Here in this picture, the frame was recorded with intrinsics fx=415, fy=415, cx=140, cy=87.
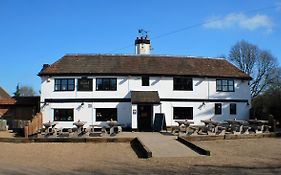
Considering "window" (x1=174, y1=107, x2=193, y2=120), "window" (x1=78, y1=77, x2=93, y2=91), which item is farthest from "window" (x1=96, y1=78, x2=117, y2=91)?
"window" (x1=174, y1=107, x2=193, y2=120)

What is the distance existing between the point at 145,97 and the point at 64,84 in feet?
22.4

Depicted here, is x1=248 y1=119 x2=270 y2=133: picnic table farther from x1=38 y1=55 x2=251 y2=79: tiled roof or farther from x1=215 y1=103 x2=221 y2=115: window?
x1=38 y1=55 x2=251 y2=79: tiled roof

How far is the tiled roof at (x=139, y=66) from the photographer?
34.4 meters

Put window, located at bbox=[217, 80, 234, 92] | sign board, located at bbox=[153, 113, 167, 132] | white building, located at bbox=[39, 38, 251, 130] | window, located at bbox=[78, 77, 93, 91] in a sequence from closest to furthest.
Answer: sign board, located at bbox=[153, 113, 167, 132] < white building, located at bbox=[39, 38, 251, 130] < window, located at bbox=[78, 77, 93, 91] < window, located at bbox=[217, 80, 234, 92]

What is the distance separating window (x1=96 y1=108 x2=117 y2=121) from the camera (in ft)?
111

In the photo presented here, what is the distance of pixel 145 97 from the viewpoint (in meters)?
33.2

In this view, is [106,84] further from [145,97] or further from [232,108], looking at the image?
[232,108]

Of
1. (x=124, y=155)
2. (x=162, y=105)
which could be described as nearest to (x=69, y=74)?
(x=162, y=105)

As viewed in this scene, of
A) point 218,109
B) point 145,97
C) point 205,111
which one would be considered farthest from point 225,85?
point 145,97

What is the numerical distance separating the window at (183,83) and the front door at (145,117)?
326 centimetres

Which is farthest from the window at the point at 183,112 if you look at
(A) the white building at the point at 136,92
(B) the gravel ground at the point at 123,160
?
(B) the gravel ground at the point at 123,160

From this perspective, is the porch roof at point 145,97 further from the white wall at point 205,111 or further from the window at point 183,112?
the window at point 183,112

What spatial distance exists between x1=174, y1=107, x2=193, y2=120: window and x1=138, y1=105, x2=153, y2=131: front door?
8.09 ft

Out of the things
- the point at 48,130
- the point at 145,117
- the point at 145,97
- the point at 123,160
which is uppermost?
the point at 145,97
